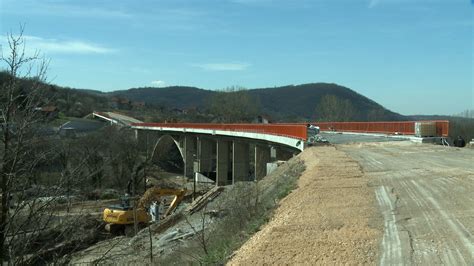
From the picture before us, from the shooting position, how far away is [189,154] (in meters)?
79.9

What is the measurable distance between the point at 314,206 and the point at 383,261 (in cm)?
434

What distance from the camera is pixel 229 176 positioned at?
215ft

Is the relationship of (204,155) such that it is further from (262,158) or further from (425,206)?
(425,206)

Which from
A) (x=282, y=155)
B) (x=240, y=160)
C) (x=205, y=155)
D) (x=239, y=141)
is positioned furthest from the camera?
(x=205, y=155)

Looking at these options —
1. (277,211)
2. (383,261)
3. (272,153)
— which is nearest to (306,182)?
(277,211)

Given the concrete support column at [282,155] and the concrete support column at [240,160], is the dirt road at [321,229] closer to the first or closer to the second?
the concrete support column at [282,155]

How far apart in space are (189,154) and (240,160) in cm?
2445

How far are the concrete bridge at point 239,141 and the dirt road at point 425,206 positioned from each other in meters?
10.5

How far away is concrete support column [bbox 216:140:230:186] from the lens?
64625mm

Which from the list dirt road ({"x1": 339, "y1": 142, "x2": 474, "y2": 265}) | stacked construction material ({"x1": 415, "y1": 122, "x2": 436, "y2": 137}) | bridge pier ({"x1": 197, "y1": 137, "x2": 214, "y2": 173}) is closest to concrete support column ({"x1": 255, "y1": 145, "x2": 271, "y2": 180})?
stacked construction material ({"x1": 415, "y1": 122, "x2": 436, "y2": 137})

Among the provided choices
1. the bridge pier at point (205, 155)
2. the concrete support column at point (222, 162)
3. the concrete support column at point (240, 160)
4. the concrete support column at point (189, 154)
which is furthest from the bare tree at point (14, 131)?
the concrete support column at point (189, 154)

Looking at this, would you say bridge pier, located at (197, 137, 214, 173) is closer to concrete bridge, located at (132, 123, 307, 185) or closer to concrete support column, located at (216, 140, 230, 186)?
concrete bridge, located at (132, 123, 307, 185)

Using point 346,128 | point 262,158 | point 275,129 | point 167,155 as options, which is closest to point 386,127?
point 275,129

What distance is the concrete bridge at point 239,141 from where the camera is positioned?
3322 cm
